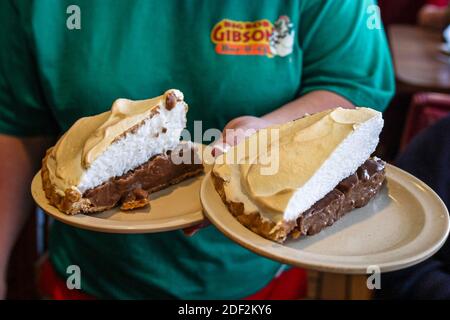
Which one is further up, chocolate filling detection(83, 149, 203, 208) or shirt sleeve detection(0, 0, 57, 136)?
shirt sleeve detection(0, 0, 57, 136)

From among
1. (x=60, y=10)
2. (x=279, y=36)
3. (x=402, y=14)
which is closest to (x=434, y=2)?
(x=402, y=14)

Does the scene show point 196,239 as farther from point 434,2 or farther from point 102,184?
point 434,2

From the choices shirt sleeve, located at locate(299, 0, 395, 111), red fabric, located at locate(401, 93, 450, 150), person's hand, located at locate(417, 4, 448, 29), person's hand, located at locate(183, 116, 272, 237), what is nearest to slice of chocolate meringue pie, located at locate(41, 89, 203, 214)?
person's hand, located at locate(183, 116, 272, 237)

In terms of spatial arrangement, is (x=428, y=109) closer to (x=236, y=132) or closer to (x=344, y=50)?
(x=344, y=50)

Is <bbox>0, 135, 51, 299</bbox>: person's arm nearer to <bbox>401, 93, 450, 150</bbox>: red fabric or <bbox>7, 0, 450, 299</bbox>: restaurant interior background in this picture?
<bbox>7, 0, 450, 299</bbox>: restaurant interior background

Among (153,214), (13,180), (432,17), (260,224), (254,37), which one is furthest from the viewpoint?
(432,17)

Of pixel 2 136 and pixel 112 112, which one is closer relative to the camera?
pixel 112 112

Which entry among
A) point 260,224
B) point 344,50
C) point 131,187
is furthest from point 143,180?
point 344,50
